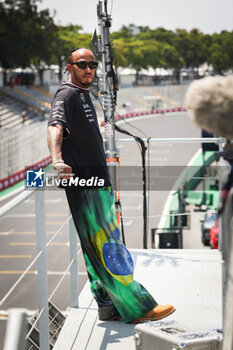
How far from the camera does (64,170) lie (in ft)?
10.7

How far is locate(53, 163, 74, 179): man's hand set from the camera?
3244 millimetres

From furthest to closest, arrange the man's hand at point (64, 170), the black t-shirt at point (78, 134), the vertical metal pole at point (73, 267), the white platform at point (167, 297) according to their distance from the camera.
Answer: the vertical metal pole at point (73, 267), the white platform at point (167, 297), the black t-shirt at point (78, 134), the man's hand at point (64, 170)

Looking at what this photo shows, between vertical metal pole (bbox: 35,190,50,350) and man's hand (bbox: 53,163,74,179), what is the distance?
19 centimetres

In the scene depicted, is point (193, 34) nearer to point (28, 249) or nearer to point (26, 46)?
point (26, 46)

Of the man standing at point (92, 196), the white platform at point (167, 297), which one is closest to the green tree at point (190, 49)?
the white platform at point (167, 297)

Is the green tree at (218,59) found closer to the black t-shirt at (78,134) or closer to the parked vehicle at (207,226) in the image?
the parked vehicle at (207,226)

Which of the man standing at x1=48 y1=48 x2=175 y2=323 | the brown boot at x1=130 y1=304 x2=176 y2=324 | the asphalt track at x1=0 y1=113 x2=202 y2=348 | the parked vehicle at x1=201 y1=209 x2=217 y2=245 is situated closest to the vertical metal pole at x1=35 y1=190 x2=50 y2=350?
the man standing at x1=48 y1=48 x2=175 y2=323

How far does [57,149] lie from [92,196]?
0.40 metres

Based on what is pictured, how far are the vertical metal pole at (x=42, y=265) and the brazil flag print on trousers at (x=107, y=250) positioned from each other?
1.23 ft

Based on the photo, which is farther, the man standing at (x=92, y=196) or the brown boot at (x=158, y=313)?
the brown boot at (x=158, y=313)

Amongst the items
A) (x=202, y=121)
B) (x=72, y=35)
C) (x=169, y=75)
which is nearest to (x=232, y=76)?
(x=202, y=121)

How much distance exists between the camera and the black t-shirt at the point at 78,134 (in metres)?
3.43

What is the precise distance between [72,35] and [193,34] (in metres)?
29.5

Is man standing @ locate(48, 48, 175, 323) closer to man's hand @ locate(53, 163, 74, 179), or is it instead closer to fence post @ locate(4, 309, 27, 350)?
man's hand @ locate(53, 163, 74, 179)
